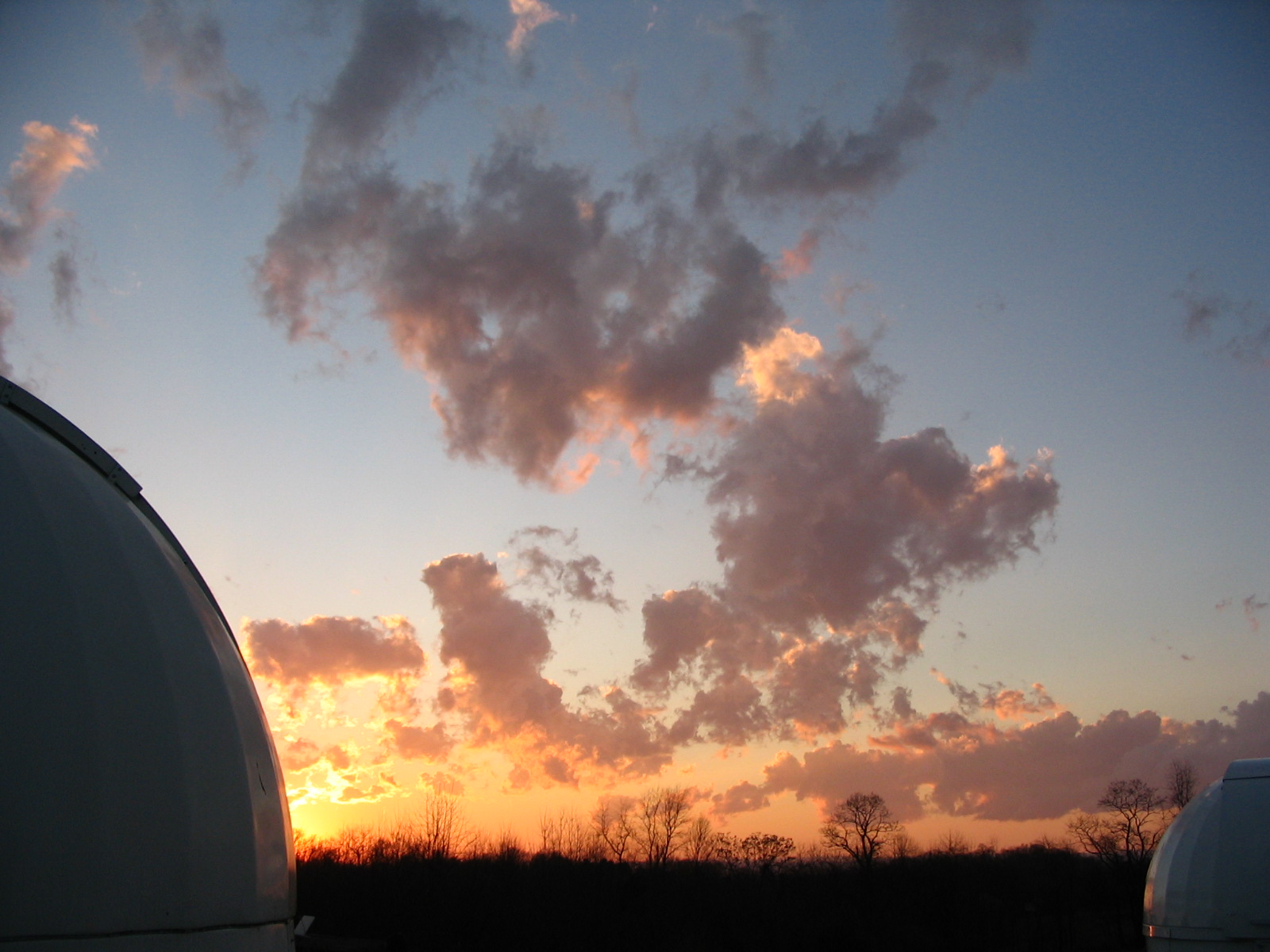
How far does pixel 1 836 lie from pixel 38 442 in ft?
8.52

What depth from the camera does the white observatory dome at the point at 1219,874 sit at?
14992mm

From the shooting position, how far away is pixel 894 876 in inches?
3290

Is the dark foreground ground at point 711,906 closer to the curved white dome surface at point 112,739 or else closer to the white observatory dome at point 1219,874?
the white observatory dome at point 1219,874

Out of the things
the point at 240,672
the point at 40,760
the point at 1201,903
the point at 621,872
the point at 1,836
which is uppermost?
the point at 240,672

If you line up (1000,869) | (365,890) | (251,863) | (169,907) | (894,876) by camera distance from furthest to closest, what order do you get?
(1000,869)
(894,876)
(365,890)
(251,863)
(169,907)

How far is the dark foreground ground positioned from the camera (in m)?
53.2

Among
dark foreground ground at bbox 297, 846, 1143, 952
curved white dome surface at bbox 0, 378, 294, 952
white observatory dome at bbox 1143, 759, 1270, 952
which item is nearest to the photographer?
curved white dome surface at bbox 0, 378, 294, 952

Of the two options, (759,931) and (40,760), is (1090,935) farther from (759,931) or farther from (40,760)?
(40,760)

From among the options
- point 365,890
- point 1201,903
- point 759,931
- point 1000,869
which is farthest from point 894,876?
point 1201,903

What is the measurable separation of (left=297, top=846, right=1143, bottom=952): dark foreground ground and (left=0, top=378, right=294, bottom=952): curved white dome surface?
38004 mm

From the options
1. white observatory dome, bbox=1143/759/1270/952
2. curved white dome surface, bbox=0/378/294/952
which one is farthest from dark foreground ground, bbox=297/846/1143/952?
curved white dome surface, bbox=0/378/294/952

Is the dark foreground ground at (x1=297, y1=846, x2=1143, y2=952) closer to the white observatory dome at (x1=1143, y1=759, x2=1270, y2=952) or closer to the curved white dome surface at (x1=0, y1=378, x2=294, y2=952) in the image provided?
the white observatory dome at (x1=1143, y1=759, x2=1270, y2=952)

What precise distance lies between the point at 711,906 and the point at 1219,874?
180 feet

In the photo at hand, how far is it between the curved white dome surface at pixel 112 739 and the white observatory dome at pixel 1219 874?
52.3 feet
